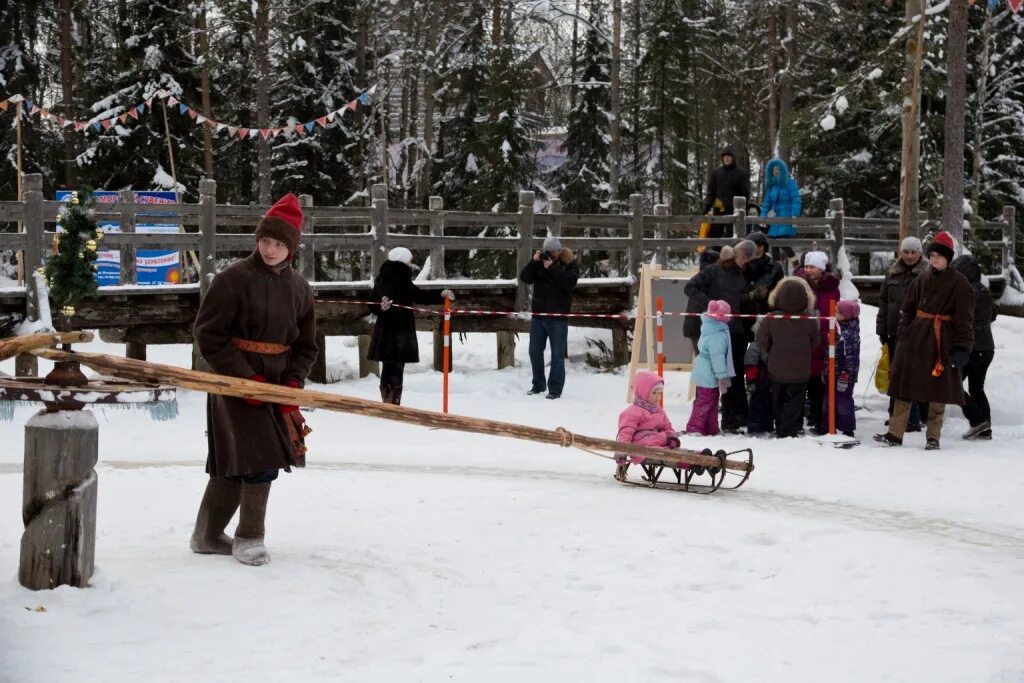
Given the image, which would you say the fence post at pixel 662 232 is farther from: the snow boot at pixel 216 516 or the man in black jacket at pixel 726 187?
the snow boot at pixel 216 516

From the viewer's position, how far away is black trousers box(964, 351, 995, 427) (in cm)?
1161

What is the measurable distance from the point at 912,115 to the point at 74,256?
1019cm

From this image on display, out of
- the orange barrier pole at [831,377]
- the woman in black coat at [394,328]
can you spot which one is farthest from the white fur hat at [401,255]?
the orange barrier pole at [831,377]

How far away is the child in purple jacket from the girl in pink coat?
3.39 meters

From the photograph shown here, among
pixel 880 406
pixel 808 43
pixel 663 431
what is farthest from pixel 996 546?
pixel 808 43

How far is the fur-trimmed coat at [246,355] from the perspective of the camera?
557cm

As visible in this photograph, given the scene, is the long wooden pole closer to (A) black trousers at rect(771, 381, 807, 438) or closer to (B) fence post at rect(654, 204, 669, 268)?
(A) black trousers at rect(771, 381, 807, 438)

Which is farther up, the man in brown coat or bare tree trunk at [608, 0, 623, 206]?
bare tree trunk at [608, 0, 623, 206]

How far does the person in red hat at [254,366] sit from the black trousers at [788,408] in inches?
263

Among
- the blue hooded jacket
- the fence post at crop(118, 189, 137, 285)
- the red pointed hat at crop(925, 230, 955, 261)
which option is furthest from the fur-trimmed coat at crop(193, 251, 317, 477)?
the blue hooded jacket

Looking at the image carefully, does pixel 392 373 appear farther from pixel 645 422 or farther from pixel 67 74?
pixel 67 74

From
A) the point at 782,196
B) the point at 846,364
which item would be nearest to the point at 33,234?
the point at 846,364

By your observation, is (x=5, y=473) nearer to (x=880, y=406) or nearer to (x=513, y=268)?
(x=880, y=406)

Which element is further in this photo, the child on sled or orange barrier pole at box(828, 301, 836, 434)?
orange barrier pole at box(828, 301, 836, 434)
